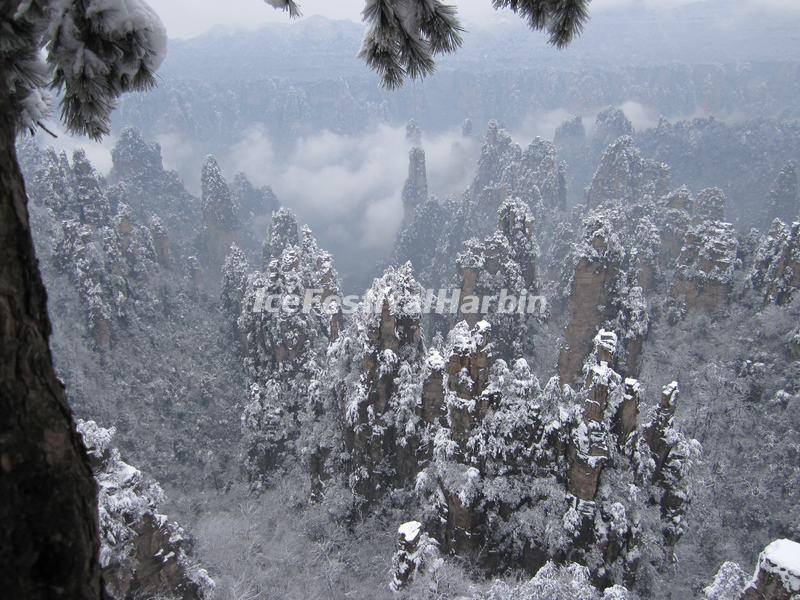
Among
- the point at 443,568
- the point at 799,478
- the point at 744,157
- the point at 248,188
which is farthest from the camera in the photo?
the point at 248,188

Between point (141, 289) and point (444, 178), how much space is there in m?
103

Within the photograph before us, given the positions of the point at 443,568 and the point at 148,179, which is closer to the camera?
the point at 443,568

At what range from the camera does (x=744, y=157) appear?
100062 mm

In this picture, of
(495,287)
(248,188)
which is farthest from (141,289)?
(248,188)

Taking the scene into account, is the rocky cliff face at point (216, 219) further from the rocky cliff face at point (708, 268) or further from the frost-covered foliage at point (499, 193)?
the rocky cliff face at point (708, 268)

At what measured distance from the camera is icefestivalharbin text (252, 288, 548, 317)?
117 feet

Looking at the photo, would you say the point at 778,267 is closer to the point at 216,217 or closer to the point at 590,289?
the point at 590,289

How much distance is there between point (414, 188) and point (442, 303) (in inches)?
2307

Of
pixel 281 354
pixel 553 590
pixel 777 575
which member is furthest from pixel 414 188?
pixel 777 575

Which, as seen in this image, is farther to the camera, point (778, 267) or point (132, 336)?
point (132, 336)

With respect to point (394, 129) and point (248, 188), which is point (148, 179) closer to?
point (248, 188)

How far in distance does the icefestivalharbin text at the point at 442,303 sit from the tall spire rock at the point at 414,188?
54.9 m

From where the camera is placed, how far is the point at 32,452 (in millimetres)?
2078

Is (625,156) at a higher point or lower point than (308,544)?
higher
